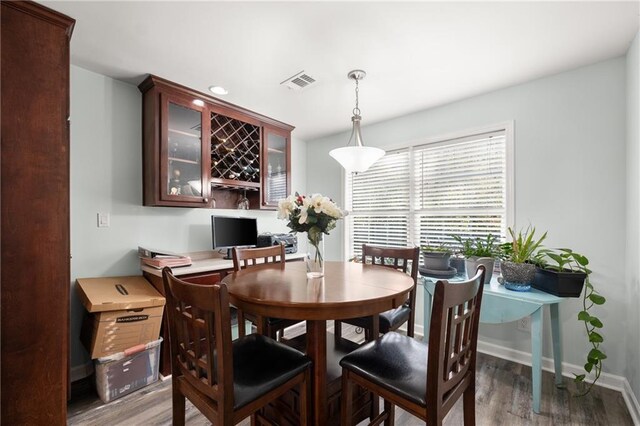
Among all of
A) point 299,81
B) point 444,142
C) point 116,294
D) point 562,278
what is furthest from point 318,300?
point 444,142

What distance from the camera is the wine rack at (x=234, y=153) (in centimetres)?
289

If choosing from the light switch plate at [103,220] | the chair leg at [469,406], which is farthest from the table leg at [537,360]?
the light switch plate at [103,220]

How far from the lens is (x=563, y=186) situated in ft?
7.45

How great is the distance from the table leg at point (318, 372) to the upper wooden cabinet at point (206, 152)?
1.85 meters

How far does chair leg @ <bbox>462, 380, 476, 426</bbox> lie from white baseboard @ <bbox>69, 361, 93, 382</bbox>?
2647 millimetres

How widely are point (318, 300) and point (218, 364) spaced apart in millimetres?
443

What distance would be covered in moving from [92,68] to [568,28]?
11.1 ft

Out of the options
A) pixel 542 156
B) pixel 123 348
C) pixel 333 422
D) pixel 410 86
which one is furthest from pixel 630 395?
pixel 123 348

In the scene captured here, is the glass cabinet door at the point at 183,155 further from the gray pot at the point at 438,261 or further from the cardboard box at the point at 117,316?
the gray pot at the point at 438,261

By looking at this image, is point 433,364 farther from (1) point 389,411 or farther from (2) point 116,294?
(2) point 116,294

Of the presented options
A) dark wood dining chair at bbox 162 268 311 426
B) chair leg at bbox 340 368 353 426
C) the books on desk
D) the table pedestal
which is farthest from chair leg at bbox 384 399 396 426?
the books on desk

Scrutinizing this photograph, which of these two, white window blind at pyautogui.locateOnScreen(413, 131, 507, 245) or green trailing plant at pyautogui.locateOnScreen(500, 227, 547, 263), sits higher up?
white window blind at pyautogui.locateOnScreen(413, 131, 507, 245)

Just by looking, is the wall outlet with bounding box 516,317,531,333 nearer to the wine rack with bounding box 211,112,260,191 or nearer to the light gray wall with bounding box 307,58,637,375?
the light gray wall with bounding box 307,58,637,375

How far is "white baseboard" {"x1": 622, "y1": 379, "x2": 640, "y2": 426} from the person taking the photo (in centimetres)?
171
